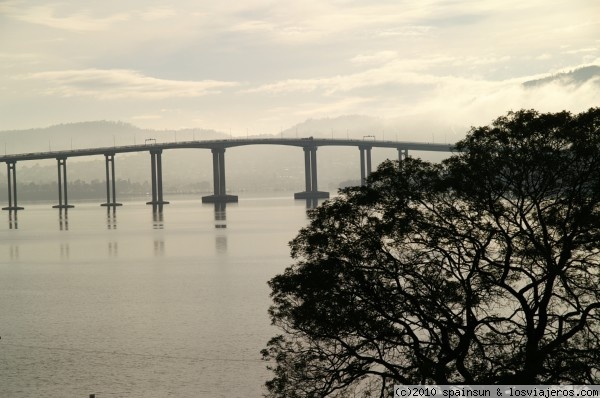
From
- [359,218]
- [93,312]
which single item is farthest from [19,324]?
[359,218]

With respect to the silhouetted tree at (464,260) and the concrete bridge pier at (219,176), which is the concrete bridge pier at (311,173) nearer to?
the concrete bridge pier at (219,176)

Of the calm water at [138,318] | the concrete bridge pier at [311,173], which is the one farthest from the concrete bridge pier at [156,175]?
the calm water at [138,318]

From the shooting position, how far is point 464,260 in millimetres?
18953

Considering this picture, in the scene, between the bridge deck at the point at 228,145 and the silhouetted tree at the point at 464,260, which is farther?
the bridge deck at the point at 228,145

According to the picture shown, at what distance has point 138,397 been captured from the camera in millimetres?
25562

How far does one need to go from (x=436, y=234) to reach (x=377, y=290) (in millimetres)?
1941

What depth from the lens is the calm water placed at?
90.4 feet

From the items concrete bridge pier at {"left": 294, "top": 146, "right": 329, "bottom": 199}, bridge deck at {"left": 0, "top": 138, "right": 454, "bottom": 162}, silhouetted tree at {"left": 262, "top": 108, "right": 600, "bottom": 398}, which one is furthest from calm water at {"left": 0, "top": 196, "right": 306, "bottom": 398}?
concrete bridge pier at {"left": 294, "top": 146, "right": 329, "bottom": 199}

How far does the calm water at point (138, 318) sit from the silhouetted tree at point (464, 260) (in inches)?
307

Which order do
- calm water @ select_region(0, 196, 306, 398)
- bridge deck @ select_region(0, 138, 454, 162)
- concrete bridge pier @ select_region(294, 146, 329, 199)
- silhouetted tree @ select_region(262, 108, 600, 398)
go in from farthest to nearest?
concrete bridge pier @ select_region(294, 146, 329, 199), bridge deck @ select_region(0, 138, 454, 162), calm water @ select_region(0, 196, 306, 398), silhouetted tree @ select_region(262, 108, 600, 398)

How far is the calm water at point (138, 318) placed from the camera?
27.6 meters

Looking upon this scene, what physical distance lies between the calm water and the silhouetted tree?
25.6 ft

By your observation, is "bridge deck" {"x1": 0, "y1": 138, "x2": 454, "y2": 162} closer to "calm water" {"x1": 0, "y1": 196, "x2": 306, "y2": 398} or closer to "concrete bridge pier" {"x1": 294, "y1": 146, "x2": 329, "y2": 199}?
"concrete bridge pier" {"x1": 294, "y1": 146, "x2": 329, "y2": 199}

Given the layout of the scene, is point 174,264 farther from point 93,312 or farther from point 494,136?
point 494,136
